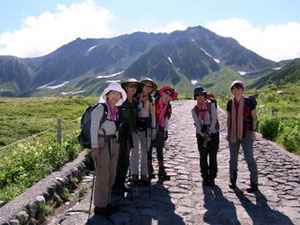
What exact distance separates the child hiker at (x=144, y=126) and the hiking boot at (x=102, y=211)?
1.68 meters

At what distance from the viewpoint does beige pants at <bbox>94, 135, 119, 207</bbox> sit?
5.43 metres

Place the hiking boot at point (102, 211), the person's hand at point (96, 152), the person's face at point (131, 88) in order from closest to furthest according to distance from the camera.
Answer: the person's hand at point (96, 152) < the hiking boot at point (102, 211) < the person's face at point (131, 88)

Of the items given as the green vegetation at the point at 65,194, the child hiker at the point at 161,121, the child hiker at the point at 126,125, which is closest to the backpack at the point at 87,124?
the child hiker at the point at 126,125

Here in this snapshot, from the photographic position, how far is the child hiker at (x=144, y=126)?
6.93 m

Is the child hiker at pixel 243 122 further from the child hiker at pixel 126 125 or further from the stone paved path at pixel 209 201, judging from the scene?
the child hiker at pixel 126 125

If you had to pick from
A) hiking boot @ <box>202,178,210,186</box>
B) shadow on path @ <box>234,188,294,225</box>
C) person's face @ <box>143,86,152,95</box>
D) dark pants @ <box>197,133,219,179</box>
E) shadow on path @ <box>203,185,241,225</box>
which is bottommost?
shadow on path @ <box>234,188,294,225</box>

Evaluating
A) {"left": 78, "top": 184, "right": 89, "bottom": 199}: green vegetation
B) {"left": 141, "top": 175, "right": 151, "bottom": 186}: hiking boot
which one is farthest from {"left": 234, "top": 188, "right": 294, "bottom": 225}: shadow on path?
{"left": 78, "top": 184, "right": 89, "bottom": 199}: green vegetation

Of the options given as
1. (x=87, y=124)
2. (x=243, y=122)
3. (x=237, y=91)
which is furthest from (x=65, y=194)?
(x=237, y=91)

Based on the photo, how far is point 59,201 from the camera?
6434mm

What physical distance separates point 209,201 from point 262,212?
1.05 m

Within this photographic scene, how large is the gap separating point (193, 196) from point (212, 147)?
4.23 ft

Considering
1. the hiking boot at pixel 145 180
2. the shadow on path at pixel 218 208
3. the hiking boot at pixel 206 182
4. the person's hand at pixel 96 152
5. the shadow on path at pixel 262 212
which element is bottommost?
the shadow on path at pixel 262 212

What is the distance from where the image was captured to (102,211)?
5551 millimetres

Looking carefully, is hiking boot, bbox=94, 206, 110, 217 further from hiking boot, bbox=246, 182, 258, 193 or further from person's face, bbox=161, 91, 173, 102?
hiking boot, bbox=246, 182, 258, 193
